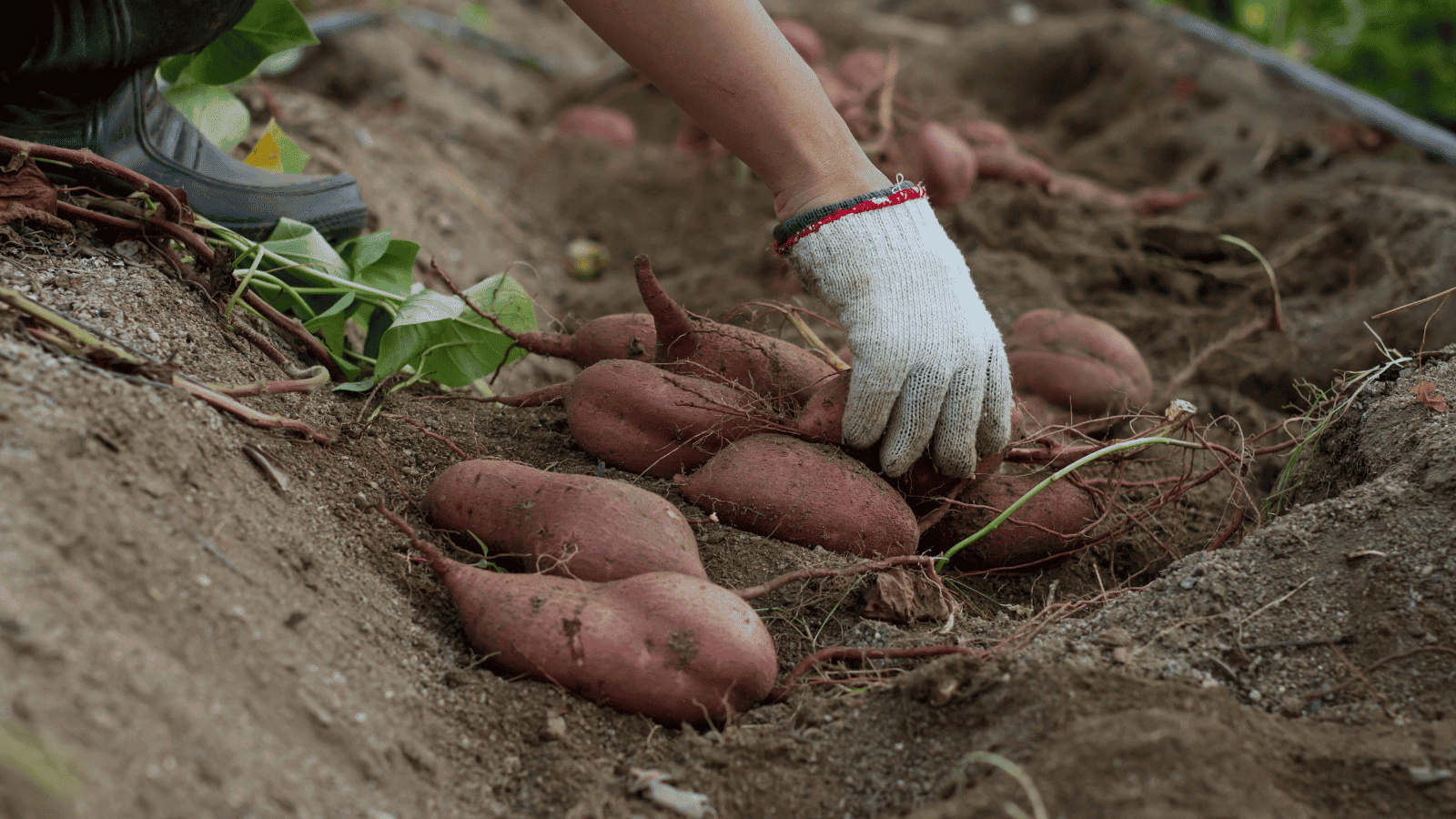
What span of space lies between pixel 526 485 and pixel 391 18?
14.9ft

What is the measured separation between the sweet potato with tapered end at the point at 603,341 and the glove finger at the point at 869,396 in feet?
1.40

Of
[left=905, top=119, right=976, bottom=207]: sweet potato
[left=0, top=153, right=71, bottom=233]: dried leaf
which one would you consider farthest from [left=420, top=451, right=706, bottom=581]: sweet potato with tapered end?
[left=905, top=119, right=976, bottom=207]: sweet potato

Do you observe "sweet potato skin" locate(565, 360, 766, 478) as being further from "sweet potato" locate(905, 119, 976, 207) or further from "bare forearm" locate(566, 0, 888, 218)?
"sweet potato" locate(905, 119, 976, 207)

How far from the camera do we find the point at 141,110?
192 centimetres

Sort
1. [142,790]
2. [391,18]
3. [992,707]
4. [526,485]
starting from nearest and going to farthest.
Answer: [142,790]
[992,707]
[526,485]
[391,18]

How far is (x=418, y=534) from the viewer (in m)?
1.51

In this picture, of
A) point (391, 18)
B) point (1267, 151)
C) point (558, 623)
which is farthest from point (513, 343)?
point (391, 18)

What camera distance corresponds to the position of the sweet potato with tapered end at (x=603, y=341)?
189 cm

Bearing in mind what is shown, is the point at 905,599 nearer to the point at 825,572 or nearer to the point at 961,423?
the point at 825,572

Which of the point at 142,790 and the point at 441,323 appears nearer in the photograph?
the point at 142,790

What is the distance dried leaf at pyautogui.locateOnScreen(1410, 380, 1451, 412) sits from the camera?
158 cm

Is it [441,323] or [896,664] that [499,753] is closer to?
[896,664]

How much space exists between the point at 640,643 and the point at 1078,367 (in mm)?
1391

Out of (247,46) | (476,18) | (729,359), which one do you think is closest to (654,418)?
(729,359)
